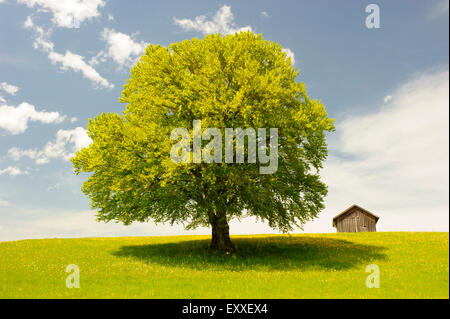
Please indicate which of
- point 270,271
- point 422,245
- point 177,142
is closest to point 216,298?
point 270,271

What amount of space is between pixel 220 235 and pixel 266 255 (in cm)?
399

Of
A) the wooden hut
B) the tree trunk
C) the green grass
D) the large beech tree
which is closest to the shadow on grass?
the green grass

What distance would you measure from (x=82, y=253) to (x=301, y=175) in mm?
19189

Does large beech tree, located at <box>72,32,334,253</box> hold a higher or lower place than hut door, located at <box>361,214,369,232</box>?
higher

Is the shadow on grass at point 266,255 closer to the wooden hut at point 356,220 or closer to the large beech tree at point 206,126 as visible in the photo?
the large beech tree at point 206,126

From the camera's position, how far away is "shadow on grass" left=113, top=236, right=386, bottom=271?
70.3 feet

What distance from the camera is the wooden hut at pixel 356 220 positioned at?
47.4 m

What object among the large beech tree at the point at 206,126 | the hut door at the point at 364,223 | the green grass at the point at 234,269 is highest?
the large beech tree at the point at 206,126

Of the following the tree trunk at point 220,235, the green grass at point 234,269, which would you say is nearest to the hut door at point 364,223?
the green grass at point 234,269

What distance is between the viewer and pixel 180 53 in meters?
24.9

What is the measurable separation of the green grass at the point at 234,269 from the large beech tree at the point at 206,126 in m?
3.14

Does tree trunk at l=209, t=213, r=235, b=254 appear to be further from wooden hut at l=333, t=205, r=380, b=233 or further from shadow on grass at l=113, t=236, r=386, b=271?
wooden hut at l=333, t=205, r=380, b=233

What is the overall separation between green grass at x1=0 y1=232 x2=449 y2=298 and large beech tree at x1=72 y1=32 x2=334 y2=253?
314 centimetres
